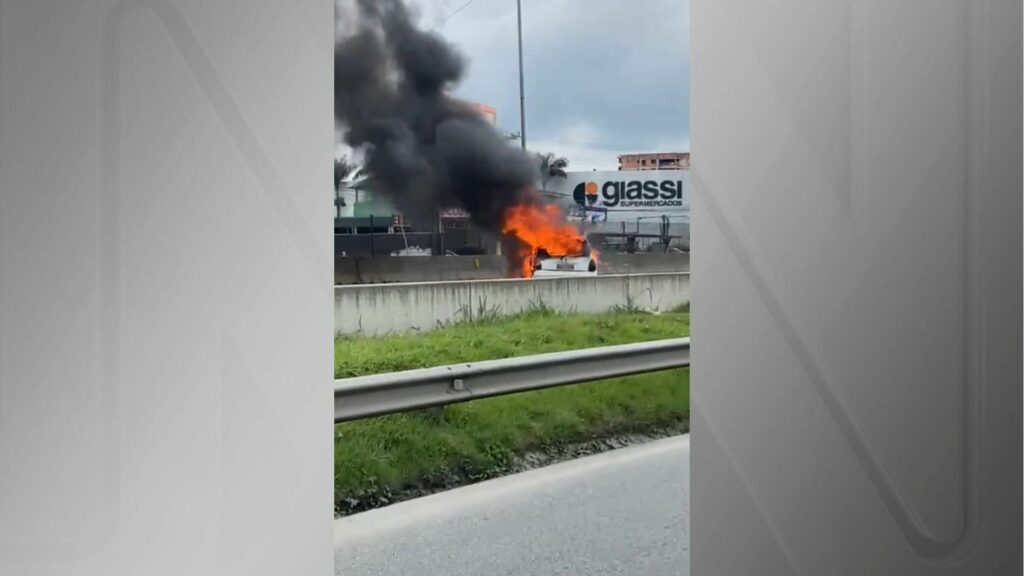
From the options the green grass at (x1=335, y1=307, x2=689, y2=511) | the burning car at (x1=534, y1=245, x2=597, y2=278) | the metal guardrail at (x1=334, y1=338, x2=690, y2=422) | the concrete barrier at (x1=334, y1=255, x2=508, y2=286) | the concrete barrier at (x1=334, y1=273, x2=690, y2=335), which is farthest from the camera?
the burning car at (x1=534, y1=245, x2=597, y2=278)

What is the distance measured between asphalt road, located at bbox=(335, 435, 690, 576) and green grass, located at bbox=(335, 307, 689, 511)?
549mm

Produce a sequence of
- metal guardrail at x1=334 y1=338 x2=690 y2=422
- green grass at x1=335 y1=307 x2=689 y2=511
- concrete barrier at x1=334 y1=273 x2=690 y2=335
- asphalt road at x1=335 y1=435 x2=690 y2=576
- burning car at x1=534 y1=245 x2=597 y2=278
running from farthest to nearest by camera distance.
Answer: burning car at x1=534 y1=245 x2=597 y2=278 < concrete barrier at x1=334 y1=273 x2=690 y2=335 < green grass at x1=335 y1=307 x2=689 y2=511 < metal guardrail at x1=334 y1=338 x2=690 y2=422 < asphalt road at x1=335 y1=435 x2=690 y2=576

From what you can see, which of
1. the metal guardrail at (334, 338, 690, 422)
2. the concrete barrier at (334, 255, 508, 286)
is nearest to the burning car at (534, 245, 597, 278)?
the concrete barrier at (334, 255, 508, 286)

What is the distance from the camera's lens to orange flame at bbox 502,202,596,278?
8.28 meters

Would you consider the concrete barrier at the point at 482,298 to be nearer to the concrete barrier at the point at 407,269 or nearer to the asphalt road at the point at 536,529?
the concrete barrier at the point at 407,269

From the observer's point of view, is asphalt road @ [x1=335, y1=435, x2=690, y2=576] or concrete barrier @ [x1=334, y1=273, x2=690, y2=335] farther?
concrete barrier @ [x1=334, y1=273, x2=690, y2=335]

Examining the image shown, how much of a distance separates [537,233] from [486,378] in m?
5.86

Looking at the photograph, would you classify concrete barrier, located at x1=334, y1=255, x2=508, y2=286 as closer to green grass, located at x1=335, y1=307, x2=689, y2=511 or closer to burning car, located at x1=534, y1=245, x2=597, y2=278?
burning car, located at x1=534, y1=245, x2=597, y2=278

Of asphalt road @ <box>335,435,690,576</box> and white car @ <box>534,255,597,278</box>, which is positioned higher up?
white car @ <box>534,255,597,278</box>

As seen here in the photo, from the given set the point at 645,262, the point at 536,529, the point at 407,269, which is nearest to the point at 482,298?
the point at 407,269
